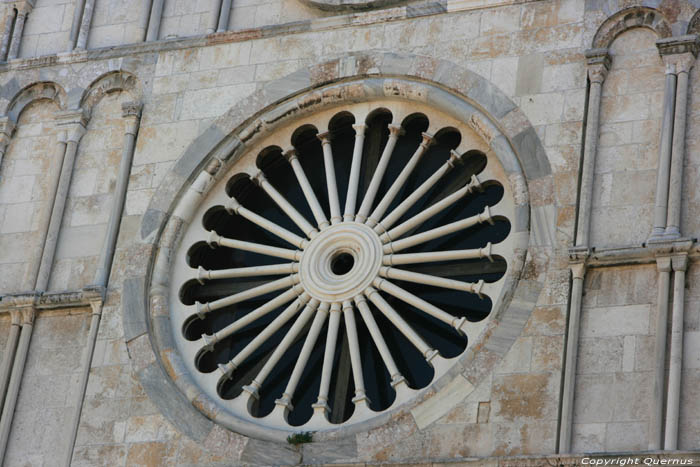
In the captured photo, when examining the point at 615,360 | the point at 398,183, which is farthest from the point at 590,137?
the point at 615,360

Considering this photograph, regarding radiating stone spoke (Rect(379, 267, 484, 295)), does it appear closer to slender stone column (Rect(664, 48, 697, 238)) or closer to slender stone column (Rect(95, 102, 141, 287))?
slender stone column (Rect(664, 48, 697, 238))

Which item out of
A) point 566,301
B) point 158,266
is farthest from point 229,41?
point 566,301

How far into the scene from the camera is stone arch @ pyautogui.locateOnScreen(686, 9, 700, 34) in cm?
1739

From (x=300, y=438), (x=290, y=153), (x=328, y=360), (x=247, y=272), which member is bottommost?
(x=300, y=438)

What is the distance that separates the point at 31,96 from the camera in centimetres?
2011

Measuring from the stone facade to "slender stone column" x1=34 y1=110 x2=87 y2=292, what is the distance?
0.08ft

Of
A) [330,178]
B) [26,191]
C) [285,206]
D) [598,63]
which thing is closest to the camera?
[598,63]

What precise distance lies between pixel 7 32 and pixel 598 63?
23.5 feet

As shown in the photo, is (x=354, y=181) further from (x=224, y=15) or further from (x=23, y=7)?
(x=23, y=7)

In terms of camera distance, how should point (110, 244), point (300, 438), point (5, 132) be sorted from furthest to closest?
point (5, 132) < point (110, 244) < point (300, 438)

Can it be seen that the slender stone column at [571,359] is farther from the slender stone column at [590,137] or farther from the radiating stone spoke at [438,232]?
the radiating stone spoke at [438,232]

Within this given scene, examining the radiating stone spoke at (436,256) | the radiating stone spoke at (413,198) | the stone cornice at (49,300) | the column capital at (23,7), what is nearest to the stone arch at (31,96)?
the column capital at (23,7)

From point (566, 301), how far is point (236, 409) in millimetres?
3411

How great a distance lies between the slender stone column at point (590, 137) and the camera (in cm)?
1667
